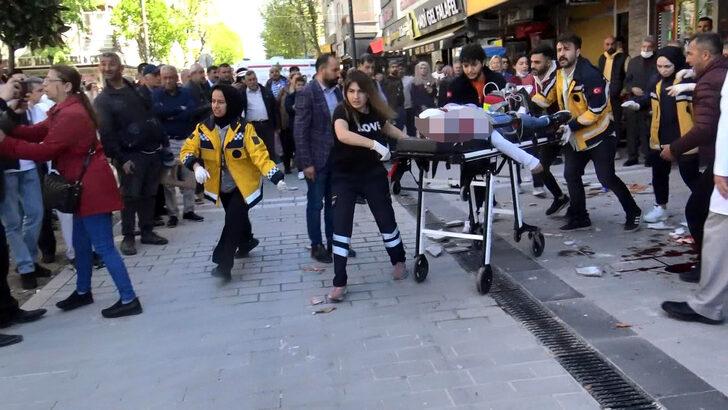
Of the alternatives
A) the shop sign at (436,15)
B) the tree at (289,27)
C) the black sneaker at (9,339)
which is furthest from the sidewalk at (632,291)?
the tree at (289,27)

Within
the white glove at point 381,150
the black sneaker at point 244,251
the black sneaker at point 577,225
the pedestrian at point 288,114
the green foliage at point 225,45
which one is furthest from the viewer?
the green foliage at point 225,45

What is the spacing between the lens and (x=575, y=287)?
5.05m

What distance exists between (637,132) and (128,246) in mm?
7683

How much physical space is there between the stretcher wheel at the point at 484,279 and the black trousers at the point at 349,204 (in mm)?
807

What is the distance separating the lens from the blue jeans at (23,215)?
582 cm

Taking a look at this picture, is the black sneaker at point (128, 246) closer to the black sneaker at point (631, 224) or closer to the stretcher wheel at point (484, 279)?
the stretcher wheel at point (484, 279)

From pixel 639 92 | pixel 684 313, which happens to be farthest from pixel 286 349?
pixel 639 92

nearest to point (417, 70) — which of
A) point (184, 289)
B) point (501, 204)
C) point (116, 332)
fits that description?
point (501, 204)

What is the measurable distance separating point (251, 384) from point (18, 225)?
3329 millimetres

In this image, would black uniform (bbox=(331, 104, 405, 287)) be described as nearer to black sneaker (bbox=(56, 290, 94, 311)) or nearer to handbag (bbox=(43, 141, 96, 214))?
handbag (bbox=(43, 141, 96, 214))

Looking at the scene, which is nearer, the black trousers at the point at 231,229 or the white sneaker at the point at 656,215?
the black trousers at the point at 231,229

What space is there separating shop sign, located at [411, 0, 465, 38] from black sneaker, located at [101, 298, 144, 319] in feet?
50.9

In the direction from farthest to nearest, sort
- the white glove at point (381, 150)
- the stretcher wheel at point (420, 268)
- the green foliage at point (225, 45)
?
1. the green foliage at point (225, 45)
2. the stretcher wheel at point (420, 268)
3. the white glove at point (381, 150)

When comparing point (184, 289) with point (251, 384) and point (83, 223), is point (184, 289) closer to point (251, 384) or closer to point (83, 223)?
point (83, 223)
